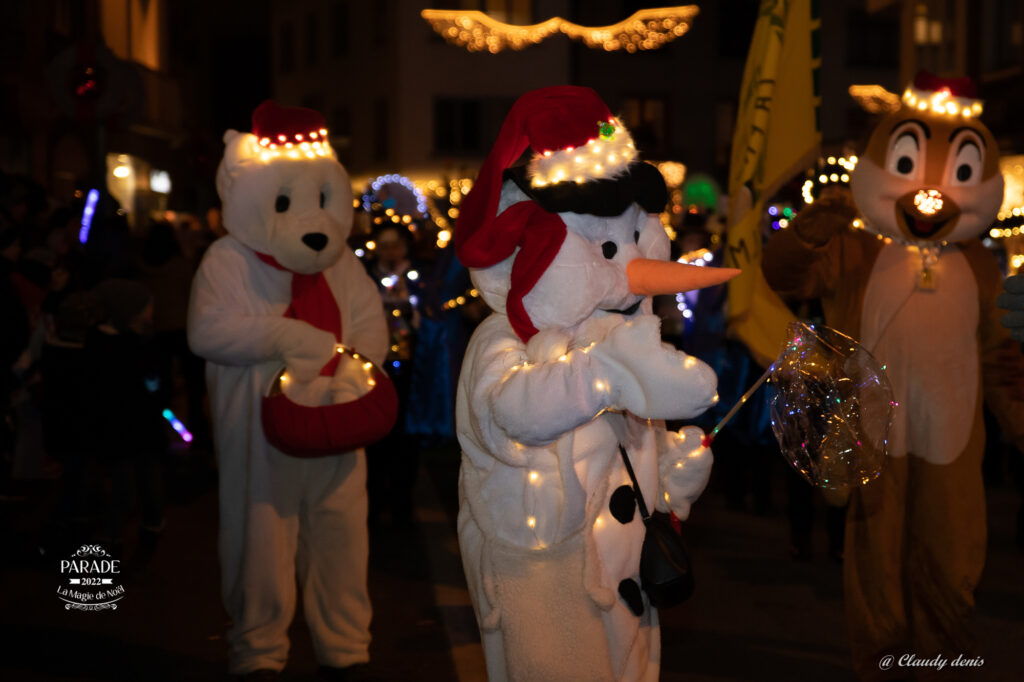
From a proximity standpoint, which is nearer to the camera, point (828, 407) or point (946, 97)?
point (828, 407)

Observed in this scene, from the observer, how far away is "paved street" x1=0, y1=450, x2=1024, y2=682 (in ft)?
18.5

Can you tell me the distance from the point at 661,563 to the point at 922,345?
2261 mm

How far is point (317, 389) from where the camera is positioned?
5070 mm

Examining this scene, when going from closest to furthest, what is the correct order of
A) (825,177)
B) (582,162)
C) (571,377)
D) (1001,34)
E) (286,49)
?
(571,377)
(582,162)
(825,177)
(1001,34)
(286,49)

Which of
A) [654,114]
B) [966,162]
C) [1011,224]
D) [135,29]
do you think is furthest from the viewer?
[654,114]

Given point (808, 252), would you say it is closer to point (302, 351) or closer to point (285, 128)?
point (302, 351)

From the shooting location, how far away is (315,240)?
518 cm

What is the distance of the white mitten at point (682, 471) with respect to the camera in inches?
143

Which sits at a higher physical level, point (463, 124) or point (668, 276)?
point (668, 276)

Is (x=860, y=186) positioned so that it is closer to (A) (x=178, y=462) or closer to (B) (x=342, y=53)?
(A) (x=178, y=462)

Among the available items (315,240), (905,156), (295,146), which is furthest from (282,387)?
(905,156)

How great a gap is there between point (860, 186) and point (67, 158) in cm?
1990

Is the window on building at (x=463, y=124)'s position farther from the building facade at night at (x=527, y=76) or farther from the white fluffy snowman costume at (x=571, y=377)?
the white fluffy snowman costume at (x=571, y=377)

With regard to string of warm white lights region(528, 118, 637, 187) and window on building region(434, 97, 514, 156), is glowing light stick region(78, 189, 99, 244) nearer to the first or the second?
string of warm white lights region(528, 118, 637, 187)
